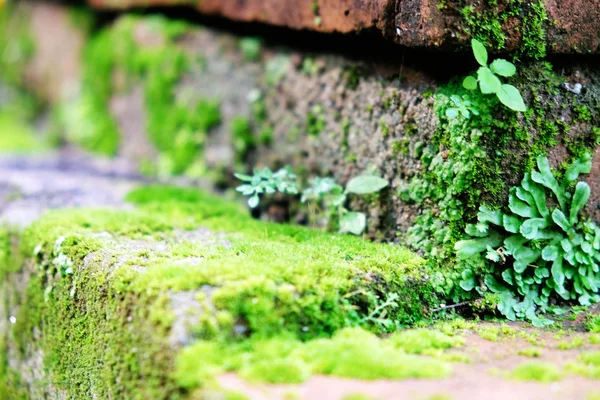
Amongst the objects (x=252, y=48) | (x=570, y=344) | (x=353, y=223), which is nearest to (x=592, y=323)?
(x=570, y=344)

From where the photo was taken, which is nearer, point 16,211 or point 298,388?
point 298,388

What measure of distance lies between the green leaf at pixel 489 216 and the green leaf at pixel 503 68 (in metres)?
0.64

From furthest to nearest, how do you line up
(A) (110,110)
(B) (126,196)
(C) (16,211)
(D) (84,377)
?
1. (A) (110,110)
2. (B) (126,196)
3. (C) (16,211)
4. (D) (84,377)

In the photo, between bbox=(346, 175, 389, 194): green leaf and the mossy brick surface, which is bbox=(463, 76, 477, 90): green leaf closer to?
bbox=(346, 175, 389, 194): green leaf

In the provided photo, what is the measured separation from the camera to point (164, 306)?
7.53 ft

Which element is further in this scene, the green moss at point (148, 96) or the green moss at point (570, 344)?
the green moss at point (148, 96)

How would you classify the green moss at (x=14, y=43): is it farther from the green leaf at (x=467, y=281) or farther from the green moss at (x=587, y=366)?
the green moss at (x=587, y=366)

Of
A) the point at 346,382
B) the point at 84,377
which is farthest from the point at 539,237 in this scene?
the point at 84,377

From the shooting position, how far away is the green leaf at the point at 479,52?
9.23ft

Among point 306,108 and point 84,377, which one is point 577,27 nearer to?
point 306,108

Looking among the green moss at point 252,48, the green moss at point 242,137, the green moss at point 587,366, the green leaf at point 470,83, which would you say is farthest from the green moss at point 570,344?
the green moss at point 252,48

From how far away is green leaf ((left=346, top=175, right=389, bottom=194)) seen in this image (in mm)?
3342

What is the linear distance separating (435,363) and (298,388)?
562 millimetres

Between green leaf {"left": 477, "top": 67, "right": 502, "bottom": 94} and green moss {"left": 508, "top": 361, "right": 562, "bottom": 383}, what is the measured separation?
1.25 m
